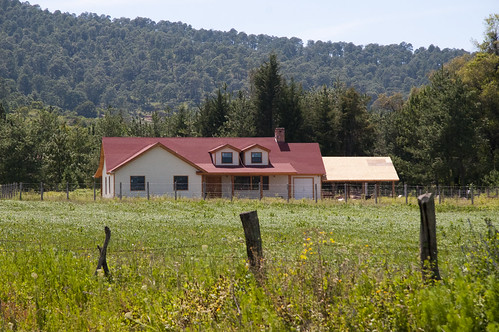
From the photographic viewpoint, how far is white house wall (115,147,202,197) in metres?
49.1

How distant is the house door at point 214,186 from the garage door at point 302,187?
19.6 ft

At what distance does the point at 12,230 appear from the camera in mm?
22016

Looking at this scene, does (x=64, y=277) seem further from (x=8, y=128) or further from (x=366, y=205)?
(x=8, y=128)

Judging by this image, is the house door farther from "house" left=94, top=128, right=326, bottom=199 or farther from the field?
the field

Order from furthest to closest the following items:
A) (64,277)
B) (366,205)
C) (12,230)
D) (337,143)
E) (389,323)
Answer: (337,143) < (366,205) < (12,230) < (64,277) < (389,323)

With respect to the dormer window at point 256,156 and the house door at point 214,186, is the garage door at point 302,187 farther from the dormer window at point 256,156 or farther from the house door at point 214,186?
the house door at point 214,186

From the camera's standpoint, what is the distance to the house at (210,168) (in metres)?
49.3

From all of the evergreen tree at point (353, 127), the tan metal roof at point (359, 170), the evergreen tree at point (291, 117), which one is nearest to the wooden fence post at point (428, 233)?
the tan metal roof at point (359, 170)

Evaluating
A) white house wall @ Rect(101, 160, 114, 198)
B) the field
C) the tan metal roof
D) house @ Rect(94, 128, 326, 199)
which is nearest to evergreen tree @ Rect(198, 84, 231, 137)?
house @ Rect(94, 128, 326, 199)

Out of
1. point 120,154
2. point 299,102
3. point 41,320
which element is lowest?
point 41,320

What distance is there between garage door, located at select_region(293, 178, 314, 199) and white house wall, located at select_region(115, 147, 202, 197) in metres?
7.92

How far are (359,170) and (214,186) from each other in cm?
1263

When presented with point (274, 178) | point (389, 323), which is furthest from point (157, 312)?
point (274, 178)

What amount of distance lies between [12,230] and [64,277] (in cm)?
1192
